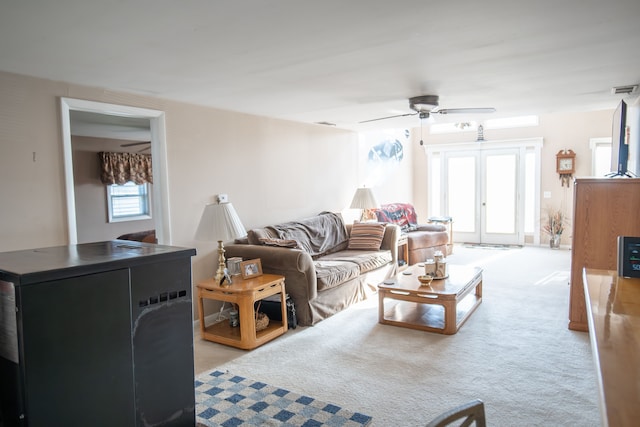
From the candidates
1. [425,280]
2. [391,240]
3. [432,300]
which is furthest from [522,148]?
[432,300]

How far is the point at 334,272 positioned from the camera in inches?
172

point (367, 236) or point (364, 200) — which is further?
point (364, 200)

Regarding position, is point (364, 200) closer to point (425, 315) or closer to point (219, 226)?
point (425, 315)

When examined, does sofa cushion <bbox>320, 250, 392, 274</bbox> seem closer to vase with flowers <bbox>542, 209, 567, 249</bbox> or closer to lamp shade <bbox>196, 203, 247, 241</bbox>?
lamp shade <bbox>196, 203, 247, 241</bbox>

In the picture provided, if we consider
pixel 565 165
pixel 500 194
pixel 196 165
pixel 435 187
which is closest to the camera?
pixel 196 165

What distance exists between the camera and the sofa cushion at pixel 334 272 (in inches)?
165

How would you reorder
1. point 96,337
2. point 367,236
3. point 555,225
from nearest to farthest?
point 96,337 → point 367,236 → point 555,225

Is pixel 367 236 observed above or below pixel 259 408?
above

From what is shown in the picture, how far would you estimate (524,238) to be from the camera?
8281 millimetres

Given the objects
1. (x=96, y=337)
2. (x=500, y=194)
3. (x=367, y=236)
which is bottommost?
(x=367, y=236)

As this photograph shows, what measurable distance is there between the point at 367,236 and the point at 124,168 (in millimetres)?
4373

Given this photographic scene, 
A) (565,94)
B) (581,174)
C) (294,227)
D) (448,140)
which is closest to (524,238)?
(581,174)

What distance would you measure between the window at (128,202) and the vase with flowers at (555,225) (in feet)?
24.4

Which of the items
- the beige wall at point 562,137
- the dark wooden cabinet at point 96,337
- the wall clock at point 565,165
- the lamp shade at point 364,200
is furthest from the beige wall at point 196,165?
the wall clock at point 565,165
